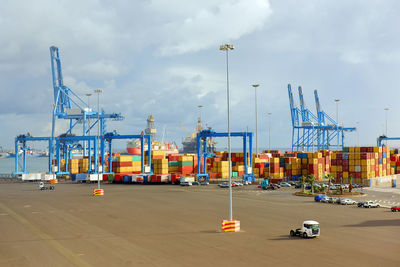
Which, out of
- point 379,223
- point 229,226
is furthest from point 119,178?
point 379,223

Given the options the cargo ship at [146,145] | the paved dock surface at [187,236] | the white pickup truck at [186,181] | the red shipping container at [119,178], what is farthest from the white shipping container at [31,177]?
the cargo ship at [146,145]

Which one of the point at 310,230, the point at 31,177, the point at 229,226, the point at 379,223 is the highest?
the point at 310,230

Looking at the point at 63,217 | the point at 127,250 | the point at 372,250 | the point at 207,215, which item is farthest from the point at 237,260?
the point at 63,217

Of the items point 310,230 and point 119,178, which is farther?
point 119,178

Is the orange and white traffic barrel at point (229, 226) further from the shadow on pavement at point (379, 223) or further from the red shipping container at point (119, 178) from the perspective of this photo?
the red shipping container at point (119, 178)

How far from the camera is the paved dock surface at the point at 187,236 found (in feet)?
68.0

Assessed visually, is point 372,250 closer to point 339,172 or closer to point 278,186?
point 278,186

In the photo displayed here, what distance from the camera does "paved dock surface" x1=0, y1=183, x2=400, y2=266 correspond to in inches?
816

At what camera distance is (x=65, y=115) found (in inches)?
4294

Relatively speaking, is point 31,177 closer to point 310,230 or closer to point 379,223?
point 379,223

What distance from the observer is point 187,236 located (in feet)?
87.7

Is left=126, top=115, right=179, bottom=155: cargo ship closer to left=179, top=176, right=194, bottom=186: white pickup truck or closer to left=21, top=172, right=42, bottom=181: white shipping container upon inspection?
left=21, top=172, right=42, bottom=181: white shipping container

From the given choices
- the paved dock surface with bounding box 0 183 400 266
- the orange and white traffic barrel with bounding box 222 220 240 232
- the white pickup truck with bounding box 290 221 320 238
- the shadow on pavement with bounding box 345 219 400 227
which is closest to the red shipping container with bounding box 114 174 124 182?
the paved dock surface with bounding box 0 183 400 266

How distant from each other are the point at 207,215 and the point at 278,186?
35.8 m
